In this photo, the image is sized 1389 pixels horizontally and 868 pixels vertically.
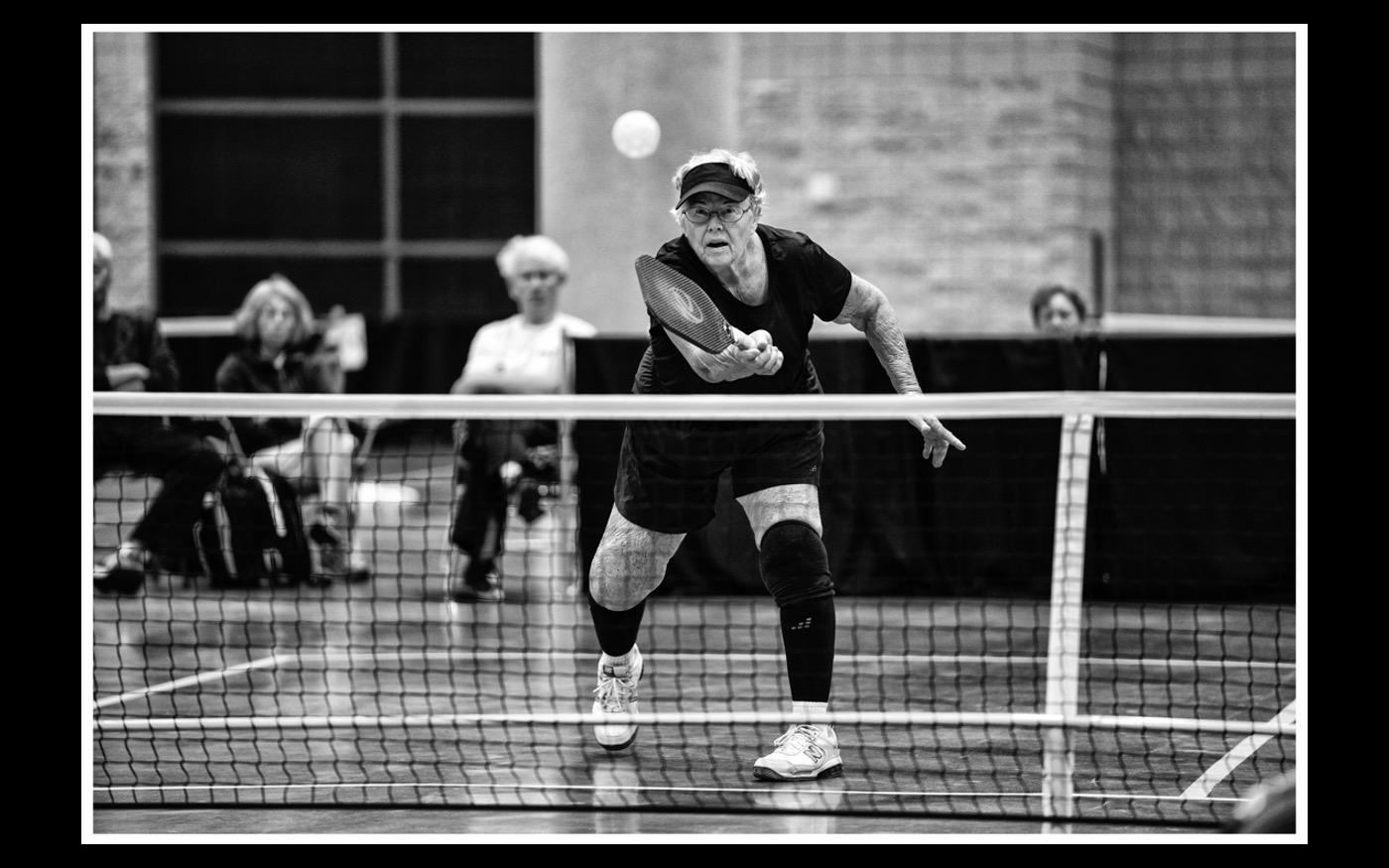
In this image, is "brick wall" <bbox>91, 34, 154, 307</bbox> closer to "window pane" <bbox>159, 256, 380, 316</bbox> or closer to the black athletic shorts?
"window pane" <bbox>159, 256, 380, 316</bbox>

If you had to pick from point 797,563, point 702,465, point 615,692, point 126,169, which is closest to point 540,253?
point 615,692

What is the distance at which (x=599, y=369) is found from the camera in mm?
8898

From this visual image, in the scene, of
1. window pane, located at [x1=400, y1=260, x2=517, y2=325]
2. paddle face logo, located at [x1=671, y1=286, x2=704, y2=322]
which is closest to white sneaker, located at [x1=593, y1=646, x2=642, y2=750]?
paddle face logo, located at [x1=671, y1=286, x2=704, y2=322]

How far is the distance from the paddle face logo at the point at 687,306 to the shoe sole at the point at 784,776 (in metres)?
1.22

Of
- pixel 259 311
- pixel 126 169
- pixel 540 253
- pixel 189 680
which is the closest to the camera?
pixel 189 680

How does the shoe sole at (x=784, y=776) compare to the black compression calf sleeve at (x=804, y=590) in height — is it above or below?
below

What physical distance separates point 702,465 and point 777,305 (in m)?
0.49

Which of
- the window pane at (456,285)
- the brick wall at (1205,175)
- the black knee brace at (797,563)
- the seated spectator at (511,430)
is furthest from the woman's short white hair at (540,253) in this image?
the window pane at (456,285)

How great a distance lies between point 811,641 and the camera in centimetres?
522

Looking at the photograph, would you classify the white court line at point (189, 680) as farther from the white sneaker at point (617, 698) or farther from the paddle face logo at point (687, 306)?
the paddle face logo at point (687, 306)

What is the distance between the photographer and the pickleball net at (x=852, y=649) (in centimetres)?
503

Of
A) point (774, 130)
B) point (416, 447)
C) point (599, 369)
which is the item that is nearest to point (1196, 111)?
point (774, 130)

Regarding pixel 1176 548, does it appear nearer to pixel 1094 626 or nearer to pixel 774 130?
pixel 1094 626

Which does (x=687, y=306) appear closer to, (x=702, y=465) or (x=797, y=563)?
(x=702, y=465)
